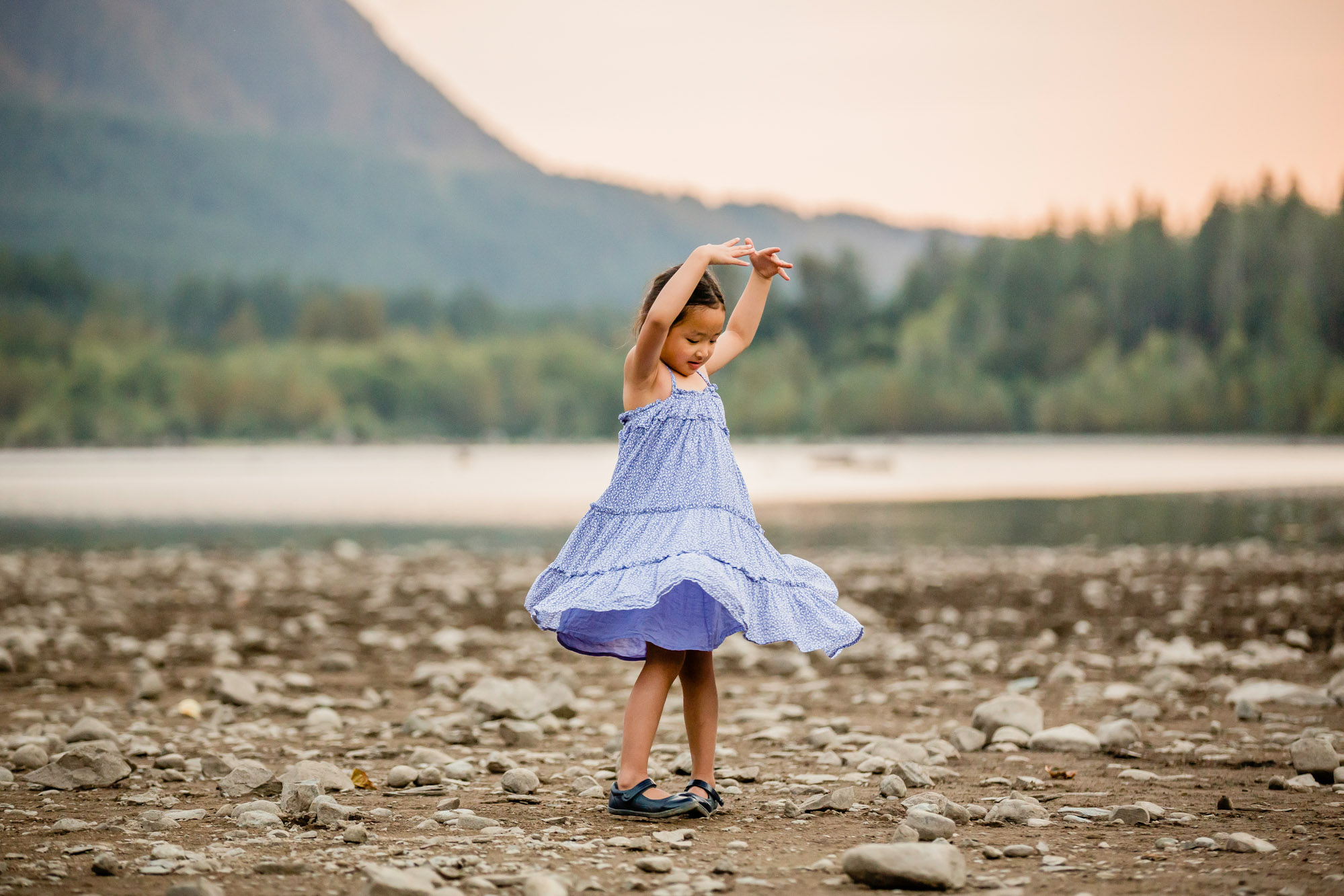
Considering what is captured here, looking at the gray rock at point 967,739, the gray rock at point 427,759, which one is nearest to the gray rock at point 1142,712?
the gray rock at point 967,739

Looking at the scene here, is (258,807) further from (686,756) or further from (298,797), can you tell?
(686,756)

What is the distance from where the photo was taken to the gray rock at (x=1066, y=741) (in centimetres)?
556

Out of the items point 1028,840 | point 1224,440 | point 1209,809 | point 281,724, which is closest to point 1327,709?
point 1209,809

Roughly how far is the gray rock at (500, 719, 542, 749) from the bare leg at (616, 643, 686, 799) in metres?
1.60

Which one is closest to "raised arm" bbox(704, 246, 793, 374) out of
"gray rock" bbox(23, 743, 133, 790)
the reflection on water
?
"gray rock" bbox(23, 743, 133, 790)

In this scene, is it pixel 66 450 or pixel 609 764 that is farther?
pixel 66 450

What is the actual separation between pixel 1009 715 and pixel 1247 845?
2.15m

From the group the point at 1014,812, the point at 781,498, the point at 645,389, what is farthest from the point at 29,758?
the point at 781,498

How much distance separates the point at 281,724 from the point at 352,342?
153 meters

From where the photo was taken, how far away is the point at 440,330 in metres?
164

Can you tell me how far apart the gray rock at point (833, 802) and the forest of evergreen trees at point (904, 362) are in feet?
252

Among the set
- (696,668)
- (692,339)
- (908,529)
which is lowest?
(908,529)

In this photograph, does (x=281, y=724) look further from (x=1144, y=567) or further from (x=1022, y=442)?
(x=1022, y=442)

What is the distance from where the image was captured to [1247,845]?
3791 mm
